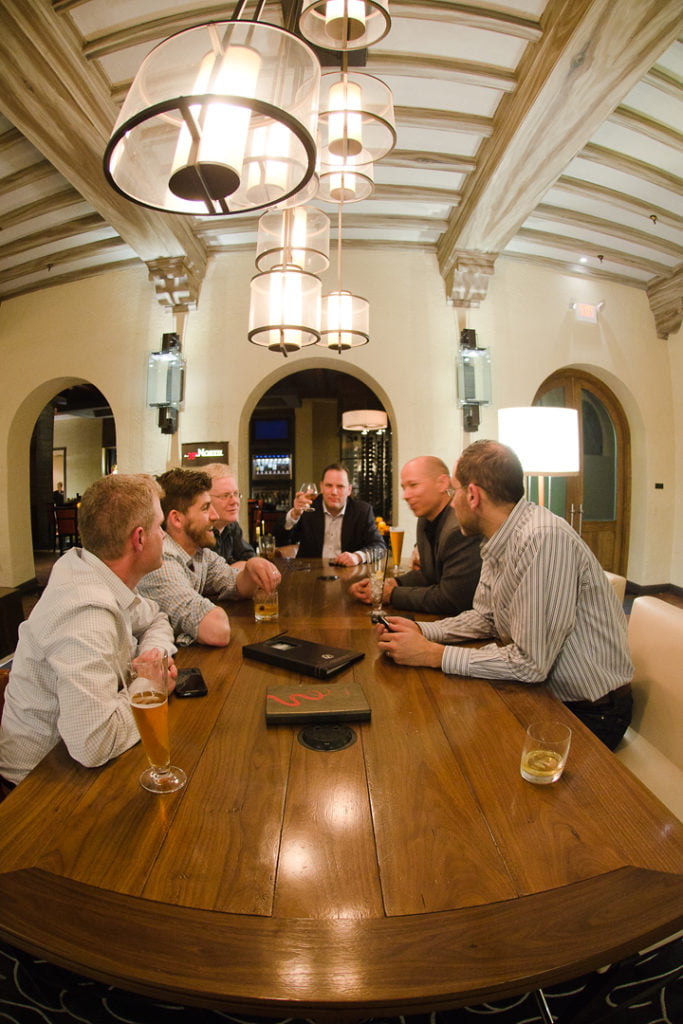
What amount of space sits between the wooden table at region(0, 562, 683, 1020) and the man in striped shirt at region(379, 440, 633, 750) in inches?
12.4

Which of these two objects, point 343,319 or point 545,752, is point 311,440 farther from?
point 545,752

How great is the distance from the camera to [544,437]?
3.32 meters

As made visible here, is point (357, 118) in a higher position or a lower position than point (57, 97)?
lower

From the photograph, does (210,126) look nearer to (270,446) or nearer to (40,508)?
(270,446)

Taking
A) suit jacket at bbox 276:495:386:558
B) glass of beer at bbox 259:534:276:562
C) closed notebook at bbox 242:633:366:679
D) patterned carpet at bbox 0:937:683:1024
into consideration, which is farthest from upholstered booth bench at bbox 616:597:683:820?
suit jacket at bbox 276:495:386:558

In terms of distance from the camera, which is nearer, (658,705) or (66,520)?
(658,705)

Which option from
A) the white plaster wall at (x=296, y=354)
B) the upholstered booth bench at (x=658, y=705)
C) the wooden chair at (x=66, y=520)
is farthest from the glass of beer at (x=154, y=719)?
the wooden chair at (x=66, y=520)

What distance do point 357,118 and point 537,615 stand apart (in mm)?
2301

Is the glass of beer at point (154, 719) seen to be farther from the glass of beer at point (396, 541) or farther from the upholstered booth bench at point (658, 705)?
the glass of beer at point (396, 541)

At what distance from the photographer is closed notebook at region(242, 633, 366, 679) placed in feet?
4.94

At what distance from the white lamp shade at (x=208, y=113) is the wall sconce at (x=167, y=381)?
4.41 meters

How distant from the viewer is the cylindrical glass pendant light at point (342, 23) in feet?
6.61

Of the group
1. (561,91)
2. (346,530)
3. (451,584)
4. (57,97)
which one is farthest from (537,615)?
(57,97)

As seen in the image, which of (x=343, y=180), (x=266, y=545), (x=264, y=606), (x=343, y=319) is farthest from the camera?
(x=343, y=319)
